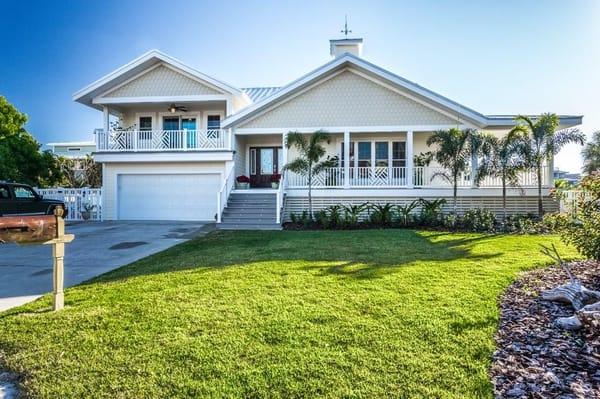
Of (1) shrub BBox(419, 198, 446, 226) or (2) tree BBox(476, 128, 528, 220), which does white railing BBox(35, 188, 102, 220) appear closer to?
(1) shrub BBox(419, 198, 446, 226)

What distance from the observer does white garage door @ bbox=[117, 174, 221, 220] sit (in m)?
18.5

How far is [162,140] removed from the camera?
1862 centimetres

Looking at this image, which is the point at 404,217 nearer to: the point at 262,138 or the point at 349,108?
the point at 349,108

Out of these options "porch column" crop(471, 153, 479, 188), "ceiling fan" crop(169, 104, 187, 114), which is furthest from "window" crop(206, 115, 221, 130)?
"porch column" crop(471, 153, 479, 188)

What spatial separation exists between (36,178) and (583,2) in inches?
1022

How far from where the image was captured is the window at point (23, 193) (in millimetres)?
13661

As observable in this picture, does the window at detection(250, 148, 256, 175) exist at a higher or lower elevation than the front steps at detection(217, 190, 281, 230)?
higher

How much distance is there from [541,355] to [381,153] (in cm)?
1554

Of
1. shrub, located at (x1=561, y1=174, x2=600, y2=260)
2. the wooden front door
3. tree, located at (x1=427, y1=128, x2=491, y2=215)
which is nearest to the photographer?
shrub, located at (x1=561, y1=174, x2=600, y2=260)

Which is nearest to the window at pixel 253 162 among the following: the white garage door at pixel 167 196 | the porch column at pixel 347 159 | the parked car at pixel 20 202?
the white garage door at pixel 167 196

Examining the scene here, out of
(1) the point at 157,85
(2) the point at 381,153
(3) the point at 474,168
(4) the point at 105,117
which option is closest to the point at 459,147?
(3) the point at 474,168

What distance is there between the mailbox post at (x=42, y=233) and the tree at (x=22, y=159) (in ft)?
59.4

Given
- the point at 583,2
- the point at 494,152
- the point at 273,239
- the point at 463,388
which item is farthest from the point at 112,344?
the point at 583,2

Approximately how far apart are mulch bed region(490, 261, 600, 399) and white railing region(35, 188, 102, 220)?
19404 millimetres
